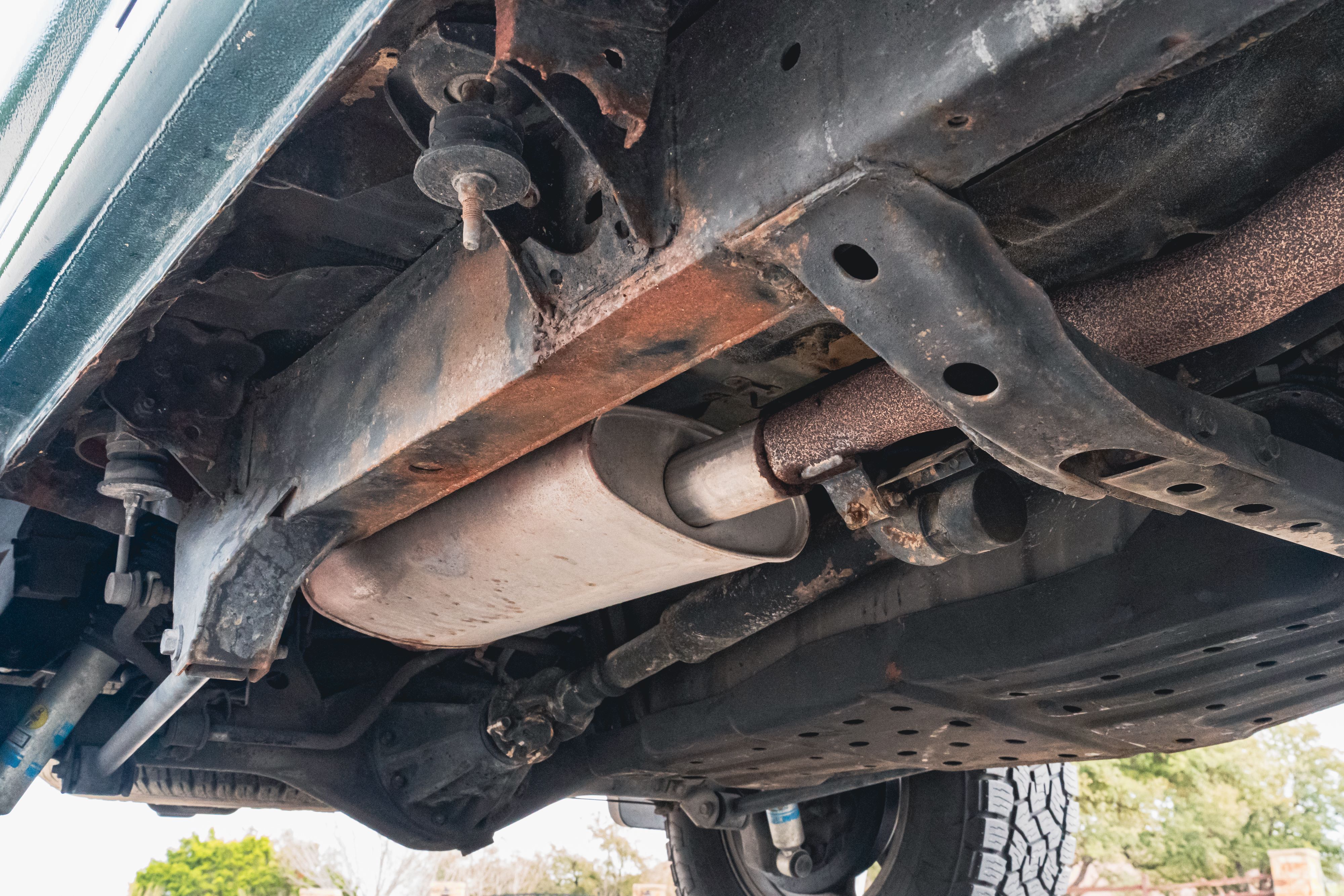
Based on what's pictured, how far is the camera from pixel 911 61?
32.5 inches

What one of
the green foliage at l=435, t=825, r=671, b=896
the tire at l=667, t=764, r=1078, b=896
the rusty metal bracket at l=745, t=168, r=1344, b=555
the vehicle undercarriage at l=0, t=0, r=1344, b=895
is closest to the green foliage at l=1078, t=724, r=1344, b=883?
the green foliage at l=435, t=825, r=671, b=896

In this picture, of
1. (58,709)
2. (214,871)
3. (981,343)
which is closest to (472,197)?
(981,343)

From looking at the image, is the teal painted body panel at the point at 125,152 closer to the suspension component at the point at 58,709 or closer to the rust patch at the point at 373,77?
the rust patch at the point at 373,77

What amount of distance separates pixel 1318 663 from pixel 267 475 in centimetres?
156

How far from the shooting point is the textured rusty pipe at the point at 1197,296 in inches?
37.1

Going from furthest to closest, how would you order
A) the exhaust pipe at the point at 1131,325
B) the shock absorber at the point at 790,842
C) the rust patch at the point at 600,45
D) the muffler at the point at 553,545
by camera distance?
1. the shock absorber at the point at 790,842
2. the muffler at the point at 553,545
3. the exhaust pipe at the point at 1131,325
4. the rust patch at the point at 600,45

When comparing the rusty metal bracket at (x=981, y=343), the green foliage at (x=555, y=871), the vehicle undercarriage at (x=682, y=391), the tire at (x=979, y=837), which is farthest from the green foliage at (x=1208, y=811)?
the rusty metal bracket at (x=981, y=343)

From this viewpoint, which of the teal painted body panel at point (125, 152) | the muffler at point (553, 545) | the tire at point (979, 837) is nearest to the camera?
the teal painted body panel at point (125, 152)

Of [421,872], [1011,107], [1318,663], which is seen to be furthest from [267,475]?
[421,872]

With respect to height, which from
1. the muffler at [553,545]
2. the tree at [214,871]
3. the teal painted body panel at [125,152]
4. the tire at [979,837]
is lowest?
the tire at [979,837]

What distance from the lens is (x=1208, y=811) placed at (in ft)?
49.6

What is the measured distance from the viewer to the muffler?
4.87 ft

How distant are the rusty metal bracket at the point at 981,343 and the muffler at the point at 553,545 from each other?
57 cm

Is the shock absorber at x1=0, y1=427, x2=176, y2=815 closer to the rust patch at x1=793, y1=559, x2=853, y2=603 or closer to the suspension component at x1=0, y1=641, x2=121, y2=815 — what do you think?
the suspension component at x1=0, y1=641, x2=121, y2=815
